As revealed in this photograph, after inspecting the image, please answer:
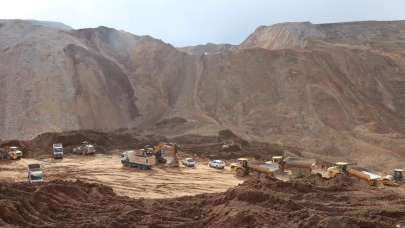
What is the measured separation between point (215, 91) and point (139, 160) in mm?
22680

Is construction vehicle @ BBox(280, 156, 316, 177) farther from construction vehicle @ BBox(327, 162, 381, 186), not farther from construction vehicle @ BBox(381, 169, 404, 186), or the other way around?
construction vehicle @ BBox(381, 169, 404, 186)

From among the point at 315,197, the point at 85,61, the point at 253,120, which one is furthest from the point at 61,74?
the point at 315,197

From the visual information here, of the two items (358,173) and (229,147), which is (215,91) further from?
(358,173)

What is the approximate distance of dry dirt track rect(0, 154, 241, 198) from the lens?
24781 mm

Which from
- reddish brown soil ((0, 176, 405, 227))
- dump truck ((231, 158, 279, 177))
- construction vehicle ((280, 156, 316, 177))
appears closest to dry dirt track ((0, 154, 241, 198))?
dump truck ((231, 158, 279, 177))

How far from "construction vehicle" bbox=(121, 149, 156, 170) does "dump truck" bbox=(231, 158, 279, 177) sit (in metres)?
5.26

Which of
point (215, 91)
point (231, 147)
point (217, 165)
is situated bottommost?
point (217, 165)

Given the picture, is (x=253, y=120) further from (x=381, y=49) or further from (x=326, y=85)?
(x=381, y=49)

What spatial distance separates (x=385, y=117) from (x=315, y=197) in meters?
28.2

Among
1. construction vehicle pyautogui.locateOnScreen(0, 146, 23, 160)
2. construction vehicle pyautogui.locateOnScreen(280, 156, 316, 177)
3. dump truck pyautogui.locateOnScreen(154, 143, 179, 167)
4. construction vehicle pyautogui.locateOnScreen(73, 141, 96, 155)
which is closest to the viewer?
construction vehicle pyautogui.locateOnScreen(280, 156, 316, 177)

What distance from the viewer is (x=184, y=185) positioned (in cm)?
2603

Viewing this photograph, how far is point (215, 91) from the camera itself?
52531mm

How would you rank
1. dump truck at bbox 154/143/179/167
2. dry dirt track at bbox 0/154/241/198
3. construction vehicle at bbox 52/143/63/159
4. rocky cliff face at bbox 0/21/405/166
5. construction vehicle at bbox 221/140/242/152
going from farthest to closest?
rocky cliff face at bbox 0/21/405/166 → construction vehicle at bbox 221/140/242/152 → construction vehicle at bbox 52/143/63/159 → dump truck at bbox 154/143/179/167 → dry dirt track at bbox 0/154/241/198

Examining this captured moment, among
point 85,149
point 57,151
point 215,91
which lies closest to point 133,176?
point 57,151
